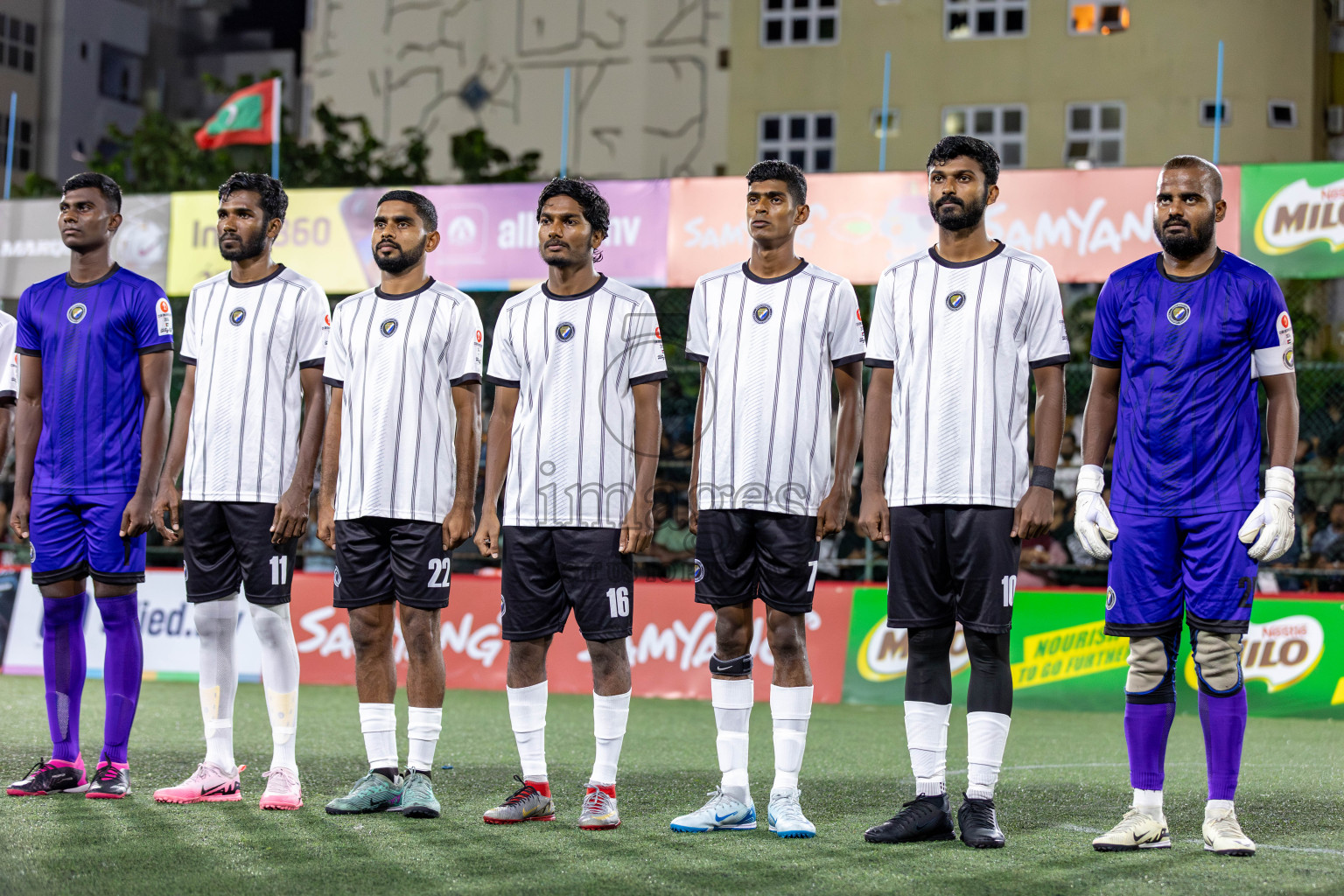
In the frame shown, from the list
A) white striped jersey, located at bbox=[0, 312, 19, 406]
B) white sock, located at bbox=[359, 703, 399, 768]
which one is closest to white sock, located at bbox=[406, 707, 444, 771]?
white sock, located at bbox=[359, 703, 399, 768]

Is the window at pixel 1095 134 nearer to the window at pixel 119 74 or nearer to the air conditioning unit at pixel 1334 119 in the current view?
the air conditioning unit at pixel 1334 119

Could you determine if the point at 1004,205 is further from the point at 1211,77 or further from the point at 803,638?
the point at 1211,77

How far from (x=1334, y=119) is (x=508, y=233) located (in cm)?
1665

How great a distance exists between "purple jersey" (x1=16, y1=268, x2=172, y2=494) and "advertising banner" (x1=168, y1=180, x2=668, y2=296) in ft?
19.6

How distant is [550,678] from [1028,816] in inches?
241

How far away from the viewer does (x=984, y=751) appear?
16.2ft

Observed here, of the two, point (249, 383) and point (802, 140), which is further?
point (802, 140)

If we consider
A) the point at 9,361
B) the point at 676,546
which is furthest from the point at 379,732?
the point at 676,546

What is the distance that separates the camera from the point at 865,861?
457 cm

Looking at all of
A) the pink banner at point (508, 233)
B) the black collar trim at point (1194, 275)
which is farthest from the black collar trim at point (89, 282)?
the pink banner at point (508, 233)

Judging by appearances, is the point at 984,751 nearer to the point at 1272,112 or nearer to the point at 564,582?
the point at 564,582

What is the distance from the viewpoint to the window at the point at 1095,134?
75.4 ft

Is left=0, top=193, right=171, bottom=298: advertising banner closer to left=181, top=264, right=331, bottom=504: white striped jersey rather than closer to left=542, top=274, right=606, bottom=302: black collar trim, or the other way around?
left=181, top=264, right=331, bottom=504: white striped jersey

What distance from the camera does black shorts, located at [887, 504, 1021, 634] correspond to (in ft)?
16.1
